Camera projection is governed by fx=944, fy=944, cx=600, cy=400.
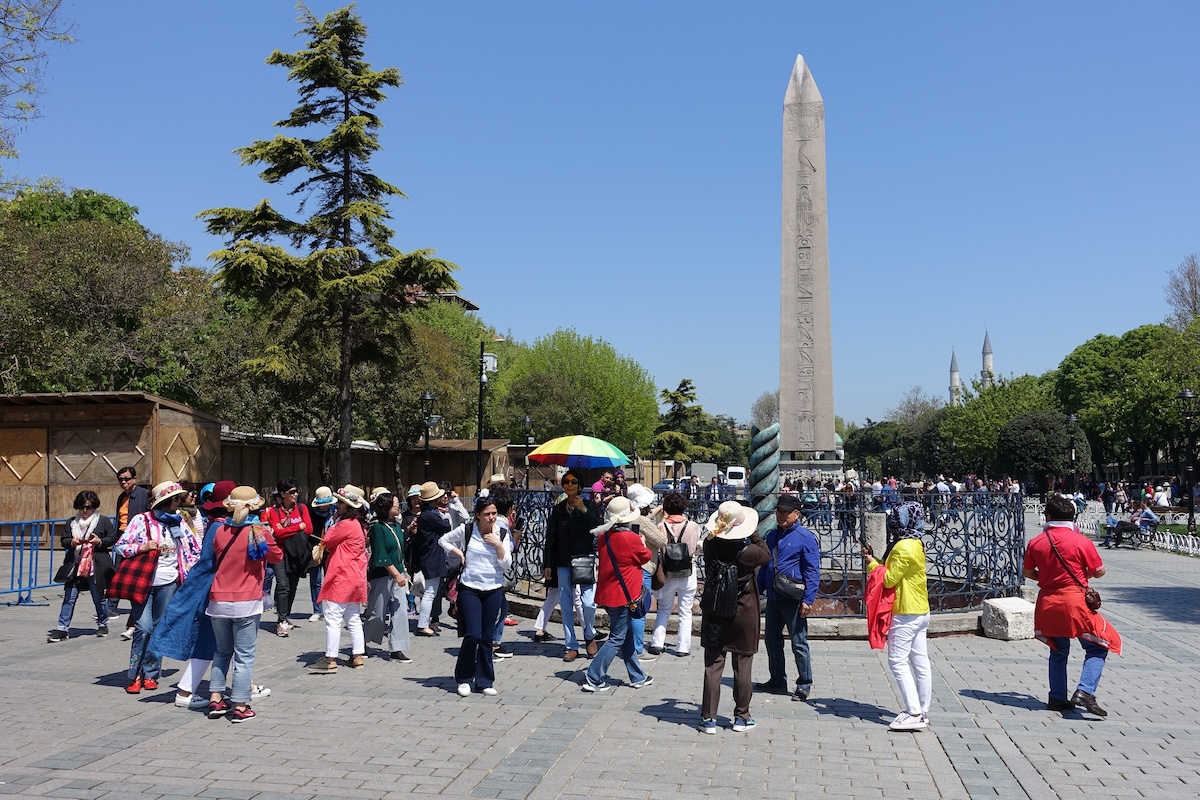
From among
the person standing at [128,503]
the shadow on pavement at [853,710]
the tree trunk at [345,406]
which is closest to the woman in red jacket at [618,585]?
the shadow on pavement at [853,710]

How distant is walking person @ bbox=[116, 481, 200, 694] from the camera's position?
7.91 metres

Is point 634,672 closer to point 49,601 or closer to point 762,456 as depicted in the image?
point 762,456

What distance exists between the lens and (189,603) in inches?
281

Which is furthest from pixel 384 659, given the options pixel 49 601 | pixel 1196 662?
pixel 1196 662

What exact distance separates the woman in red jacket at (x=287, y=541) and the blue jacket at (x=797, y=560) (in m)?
5.67

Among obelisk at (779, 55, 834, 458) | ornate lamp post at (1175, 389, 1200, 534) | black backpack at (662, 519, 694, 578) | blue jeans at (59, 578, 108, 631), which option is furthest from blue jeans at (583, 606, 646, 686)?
ornate lamp post at (1175, 389, 1200, 534)

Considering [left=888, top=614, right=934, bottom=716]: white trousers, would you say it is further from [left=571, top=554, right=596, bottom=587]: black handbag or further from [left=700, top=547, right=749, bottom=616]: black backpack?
[left=571, top=554, right=596, bottom=587]: black handbag

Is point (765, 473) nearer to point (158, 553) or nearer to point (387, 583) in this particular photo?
point (387, 583)

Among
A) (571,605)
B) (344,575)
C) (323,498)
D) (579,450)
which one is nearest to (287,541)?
(323,498)

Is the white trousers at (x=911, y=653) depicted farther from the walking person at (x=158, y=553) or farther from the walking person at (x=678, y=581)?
the walking person at (x=158, y=553)

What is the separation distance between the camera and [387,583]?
9.23 metres

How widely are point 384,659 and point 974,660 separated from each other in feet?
18.9

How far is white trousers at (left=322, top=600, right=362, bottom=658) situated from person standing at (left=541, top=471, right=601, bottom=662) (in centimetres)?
185

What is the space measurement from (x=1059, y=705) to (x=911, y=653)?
140 cm
